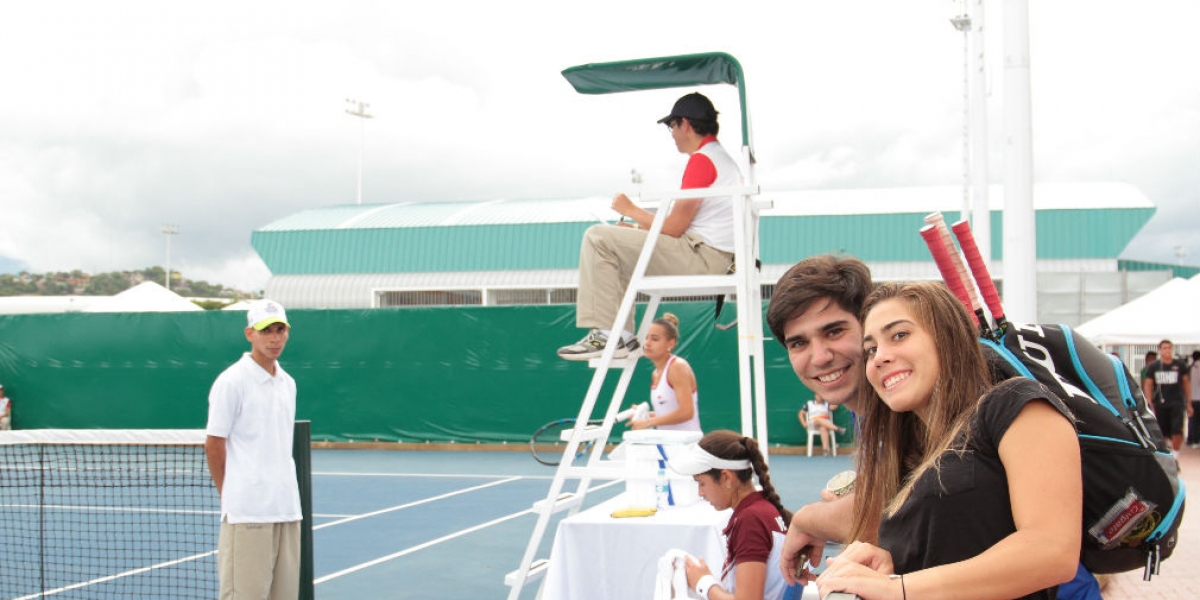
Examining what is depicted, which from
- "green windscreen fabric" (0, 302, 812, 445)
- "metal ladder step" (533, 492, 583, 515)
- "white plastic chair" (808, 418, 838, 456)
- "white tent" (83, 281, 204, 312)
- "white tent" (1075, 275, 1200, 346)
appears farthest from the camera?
"white tent" (83, 281, 204, 312)

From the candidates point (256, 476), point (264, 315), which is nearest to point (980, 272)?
point (256, 476)

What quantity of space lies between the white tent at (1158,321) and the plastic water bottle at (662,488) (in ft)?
41.1

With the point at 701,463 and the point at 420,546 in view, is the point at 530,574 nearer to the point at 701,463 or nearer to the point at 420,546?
the point at 701,463

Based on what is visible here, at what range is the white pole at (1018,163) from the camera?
7.21 metres

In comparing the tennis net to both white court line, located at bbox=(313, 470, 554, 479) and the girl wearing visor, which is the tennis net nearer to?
white court line, located at bbox=(313, 470, 554, 479)

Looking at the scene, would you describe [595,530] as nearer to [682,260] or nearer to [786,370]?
[682,260]

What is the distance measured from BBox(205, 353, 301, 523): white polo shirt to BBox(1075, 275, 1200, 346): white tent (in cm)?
1400

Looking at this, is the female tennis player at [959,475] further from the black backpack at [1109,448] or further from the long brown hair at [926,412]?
the black backpack at [1109,448]

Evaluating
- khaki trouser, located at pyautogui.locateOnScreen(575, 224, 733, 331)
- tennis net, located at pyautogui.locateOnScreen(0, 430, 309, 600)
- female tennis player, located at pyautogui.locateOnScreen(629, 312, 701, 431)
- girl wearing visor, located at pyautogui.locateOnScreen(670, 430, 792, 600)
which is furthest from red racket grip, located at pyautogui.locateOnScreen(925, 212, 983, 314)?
tennis net, located at pyautogui.locateOnScreen(0, 430, 309, 600)

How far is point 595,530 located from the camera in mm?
5281

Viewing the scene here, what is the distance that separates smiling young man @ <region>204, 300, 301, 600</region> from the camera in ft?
16.6

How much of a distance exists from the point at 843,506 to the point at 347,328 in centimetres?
1697

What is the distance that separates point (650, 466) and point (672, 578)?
4.95 ft

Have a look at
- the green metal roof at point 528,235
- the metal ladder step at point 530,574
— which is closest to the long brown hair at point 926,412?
the metal ladder step at point 530,574
